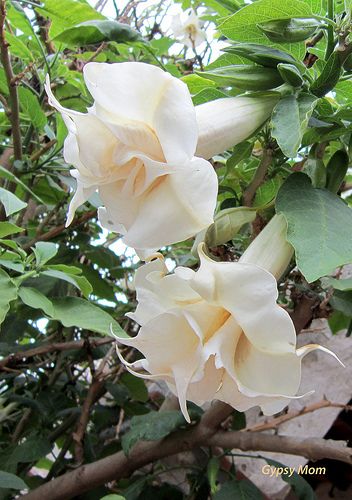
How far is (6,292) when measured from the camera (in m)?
0.78

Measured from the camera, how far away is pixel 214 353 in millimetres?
429

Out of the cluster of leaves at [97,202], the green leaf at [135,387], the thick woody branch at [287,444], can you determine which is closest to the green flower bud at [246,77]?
the cluster of leaves at [97,202]

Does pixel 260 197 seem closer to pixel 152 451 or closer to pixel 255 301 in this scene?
pixel 255 301

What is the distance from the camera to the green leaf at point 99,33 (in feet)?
2.62

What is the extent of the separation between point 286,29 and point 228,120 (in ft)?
0.36

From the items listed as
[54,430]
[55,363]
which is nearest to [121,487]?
[54,430]

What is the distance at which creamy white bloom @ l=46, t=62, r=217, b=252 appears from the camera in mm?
414

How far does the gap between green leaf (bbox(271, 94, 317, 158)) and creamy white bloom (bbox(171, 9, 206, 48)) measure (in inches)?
56.9

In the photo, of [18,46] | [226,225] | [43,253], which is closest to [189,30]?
[18,46]

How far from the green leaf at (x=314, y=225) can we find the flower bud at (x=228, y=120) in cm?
6

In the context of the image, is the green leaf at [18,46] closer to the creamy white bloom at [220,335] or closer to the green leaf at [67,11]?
the green leaf at [67,11]

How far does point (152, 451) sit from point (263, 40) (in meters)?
0.76

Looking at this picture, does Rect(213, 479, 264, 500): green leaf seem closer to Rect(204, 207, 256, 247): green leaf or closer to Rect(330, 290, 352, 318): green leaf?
Rect(330, 290, 352, 318): green leaf

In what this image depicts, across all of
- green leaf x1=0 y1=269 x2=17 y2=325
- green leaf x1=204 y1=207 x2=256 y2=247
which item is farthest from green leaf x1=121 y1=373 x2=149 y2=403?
green leaf x1=204 y1=207 x2=256 y2=247
